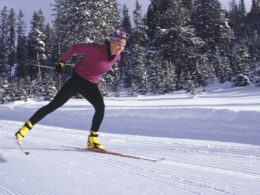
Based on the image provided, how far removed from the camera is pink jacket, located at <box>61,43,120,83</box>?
6254mm

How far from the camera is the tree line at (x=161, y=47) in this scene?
106 ft

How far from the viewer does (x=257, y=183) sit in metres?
3.91

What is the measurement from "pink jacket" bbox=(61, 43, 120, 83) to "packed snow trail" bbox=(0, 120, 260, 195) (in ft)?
4.07

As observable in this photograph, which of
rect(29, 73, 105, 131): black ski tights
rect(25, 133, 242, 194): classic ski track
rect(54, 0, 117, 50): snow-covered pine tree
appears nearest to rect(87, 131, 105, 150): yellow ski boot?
rect(29, 73, 105, 131): black ski tights

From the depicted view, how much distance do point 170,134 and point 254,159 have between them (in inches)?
148

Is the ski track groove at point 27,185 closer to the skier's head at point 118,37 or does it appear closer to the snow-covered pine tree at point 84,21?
the skier's head at point 118,37

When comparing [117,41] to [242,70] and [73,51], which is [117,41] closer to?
[73,51]

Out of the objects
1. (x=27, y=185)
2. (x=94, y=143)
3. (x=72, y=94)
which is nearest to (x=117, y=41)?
(x=72, y=94)

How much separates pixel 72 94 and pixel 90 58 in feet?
2.05

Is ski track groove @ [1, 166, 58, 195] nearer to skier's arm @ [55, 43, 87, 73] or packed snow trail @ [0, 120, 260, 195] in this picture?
packed snow trail @ [0, 120, 260, 195]

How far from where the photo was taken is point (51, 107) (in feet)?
20.3

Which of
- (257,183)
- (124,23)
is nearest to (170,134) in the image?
(257,183)

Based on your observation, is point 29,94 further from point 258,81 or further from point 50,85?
point 258,81

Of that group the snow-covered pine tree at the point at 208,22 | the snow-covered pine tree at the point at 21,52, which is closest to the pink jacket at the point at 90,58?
the snow-covered pine tree at the point at 208,22
